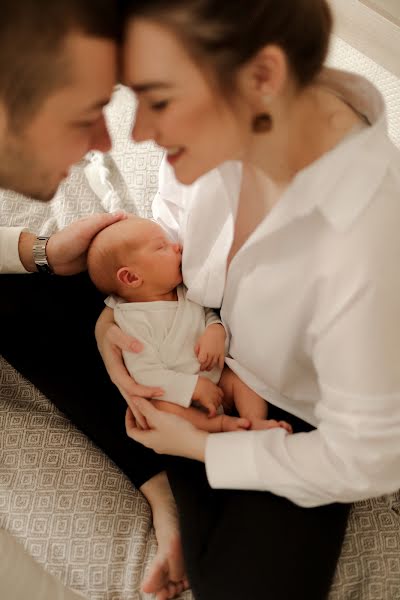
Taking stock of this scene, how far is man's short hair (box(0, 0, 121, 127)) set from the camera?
57cm

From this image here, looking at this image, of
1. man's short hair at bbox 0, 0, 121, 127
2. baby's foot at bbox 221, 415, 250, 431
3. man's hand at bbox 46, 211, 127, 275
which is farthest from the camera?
man's hand at bbox 46, 211, 127, 275

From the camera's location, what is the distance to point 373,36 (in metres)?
1.63

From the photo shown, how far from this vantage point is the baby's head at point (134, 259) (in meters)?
1.08

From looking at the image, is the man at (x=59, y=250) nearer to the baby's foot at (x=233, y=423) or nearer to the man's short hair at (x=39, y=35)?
the man's short hair at (x=39, y=35)

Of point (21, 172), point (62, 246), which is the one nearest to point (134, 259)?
point (62, 246)

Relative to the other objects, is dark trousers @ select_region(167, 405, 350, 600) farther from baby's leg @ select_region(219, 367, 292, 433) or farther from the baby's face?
the baby's face

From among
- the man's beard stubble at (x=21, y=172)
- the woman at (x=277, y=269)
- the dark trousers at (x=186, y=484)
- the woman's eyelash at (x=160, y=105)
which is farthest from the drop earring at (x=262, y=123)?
the dark trousers at (x=186, y=484)

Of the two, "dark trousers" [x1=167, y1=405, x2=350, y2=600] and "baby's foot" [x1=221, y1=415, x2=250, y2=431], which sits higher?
"baby's foot" [x1=221, y1=415, x2=250, y2=431]

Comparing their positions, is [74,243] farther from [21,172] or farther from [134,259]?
[21,172]

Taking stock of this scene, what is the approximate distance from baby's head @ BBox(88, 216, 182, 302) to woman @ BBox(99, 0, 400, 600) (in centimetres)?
5

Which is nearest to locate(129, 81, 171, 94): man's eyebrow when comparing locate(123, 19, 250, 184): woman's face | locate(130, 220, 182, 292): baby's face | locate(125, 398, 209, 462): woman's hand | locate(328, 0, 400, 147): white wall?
locate(123, 19, 250, 184): woman's face

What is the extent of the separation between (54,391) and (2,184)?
0.49m

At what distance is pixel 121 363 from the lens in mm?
1067

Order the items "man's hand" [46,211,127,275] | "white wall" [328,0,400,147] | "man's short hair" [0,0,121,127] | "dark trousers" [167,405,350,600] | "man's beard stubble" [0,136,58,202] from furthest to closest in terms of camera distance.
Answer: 1. "white wall" [328,0,400,147]
2. "man's hand" [46,211,127,275]
3. "dark trousers" [167,405,350,600]
4. "man's beard stubble" [0,136,58,202]
5. "man's short hair" [0,0,121,127]
